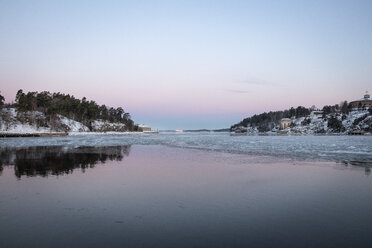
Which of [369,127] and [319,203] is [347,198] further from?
[369,127]

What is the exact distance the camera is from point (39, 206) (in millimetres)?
7375

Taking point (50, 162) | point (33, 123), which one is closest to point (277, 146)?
point (50, 162)

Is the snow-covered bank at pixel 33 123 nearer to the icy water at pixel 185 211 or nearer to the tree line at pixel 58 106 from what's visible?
the tree line at pixel 58 106

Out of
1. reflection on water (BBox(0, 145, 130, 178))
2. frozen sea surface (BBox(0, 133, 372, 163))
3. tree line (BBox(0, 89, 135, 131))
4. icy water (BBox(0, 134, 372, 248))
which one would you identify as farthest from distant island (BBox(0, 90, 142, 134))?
icy water (BBox(0, 134, 372, 248))

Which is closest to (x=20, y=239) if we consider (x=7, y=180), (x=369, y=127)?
(x=7, y=180)

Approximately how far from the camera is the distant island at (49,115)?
107500 millimetres

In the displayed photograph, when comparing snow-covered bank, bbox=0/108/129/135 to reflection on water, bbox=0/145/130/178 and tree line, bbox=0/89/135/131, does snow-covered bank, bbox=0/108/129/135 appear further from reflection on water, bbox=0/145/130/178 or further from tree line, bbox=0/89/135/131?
reflection on water, bbox=0/145/130/178

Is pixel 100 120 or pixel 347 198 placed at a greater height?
pixel 100 120

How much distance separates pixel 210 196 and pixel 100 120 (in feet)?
583

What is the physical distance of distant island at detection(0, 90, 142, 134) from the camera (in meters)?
108

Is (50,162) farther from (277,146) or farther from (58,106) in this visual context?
(58,106)

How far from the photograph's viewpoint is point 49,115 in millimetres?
124312

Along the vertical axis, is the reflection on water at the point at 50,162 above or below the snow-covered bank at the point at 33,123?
below

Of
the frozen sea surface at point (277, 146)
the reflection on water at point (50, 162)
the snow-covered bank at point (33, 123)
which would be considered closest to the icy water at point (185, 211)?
the reflection on water at point (50, 162)
